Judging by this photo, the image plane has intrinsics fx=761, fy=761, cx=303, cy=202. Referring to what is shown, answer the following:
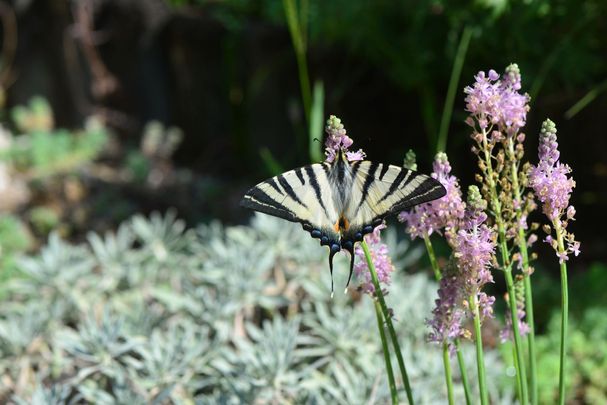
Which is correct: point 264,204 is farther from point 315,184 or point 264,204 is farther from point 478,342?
point 478,342

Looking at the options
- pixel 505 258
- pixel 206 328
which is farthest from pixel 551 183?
pixel 206 328

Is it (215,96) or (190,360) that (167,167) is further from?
(190,360)

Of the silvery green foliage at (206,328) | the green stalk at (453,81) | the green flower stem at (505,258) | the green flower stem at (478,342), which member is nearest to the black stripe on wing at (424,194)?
the green flower stem at (505,258)

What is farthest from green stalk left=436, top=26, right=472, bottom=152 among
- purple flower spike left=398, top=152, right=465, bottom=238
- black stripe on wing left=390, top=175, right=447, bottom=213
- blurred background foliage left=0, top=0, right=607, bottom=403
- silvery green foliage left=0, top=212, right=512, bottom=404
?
black stripe on wing left=390, top=175, right=447, bottom=213

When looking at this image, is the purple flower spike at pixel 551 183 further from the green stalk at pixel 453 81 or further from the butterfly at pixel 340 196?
the green stalk at pixel 453 81

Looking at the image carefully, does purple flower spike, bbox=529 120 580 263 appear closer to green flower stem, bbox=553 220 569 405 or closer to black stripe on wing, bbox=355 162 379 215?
green flower stem, bbox=553 220 569 405

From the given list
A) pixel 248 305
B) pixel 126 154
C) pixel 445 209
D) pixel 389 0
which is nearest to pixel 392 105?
pixel 389 0

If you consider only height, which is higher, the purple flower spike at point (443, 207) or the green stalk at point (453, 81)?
the green stalk at point (453, 81)
